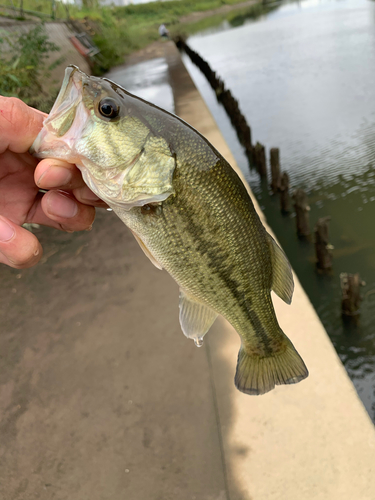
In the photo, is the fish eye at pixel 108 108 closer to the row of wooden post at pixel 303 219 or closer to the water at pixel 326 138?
the row of wooden post at pixel 303 219

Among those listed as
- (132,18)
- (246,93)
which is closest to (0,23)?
(246,93)

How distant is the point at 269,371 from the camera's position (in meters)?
1.51

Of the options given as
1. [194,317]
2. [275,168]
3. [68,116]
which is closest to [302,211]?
[275,168]

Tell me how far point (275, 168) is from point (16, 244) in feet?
22.1

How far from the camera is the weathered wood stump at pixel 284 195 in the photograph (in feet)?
22.7

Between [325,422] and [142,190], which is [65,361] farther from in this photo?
[142,190]

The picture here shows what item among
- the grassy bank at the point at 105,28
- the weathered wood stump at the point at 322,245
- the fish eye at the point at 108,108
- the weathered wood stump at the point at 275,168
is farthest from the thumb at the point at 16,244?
the grassy bank at the point at 105,28

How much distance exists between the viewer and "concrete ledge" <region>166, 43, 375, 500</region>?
199 cm

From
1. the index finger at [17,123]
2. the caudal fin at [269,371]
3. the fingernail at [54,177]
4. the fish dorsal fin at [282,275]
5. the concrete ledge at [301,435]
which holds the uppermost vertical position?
the index finger at [17,123]

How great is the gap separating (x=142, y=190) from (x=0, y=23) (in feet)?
36.5

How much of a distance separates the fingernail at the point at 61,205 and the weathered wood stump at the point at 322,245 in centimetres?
424

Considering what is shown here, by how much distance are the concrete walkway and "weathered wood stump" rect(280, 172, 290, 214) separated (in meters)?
4.26

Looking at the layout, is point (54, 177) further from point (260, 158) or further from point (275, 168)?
point (260, 158)

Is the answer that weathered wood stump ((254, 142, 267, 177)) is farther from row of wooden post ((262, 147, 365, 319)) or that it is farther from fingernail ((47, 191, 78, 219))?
fingernail ((47, 191, 78, 219))
